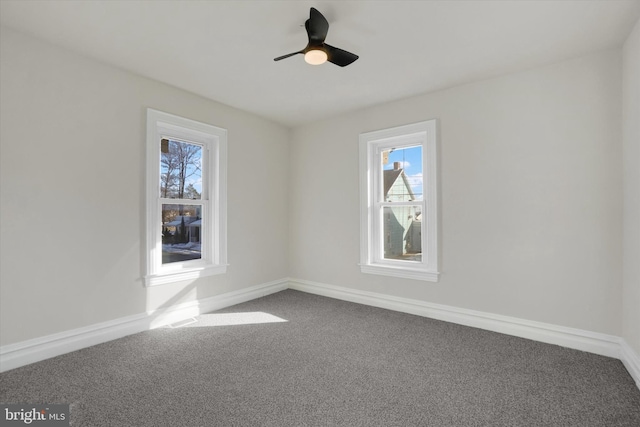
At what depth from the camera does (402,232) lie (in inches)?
157

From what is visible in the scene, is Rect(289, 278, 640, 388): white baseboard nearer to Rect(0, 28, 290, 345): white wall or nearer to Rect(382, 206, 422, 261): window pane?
Rect(382, 206, 422, 261): window pane

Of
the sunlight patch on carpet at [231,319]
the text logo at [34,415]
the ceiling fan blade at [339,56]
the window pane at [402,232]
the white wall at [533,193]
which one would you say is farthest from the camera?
the window pane at [402,232]

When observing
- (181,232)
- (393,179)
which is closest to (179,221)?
(181,232)

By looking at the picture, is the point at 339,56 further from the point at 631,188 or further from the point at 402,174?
the point at 631,188

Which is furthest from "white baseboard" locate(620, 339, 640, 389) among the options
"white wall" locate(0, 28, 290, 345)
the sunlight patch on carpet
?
"white wall" locate(0, 28, 290, 345)

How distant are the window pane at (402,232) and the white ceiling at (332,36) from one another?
4.95 feet

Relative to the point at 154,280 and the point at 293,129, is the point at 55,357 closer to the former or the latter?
the point at 154,280

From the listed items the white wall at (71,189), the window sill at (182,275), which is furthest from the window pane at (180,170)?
the window sill at (182,275)

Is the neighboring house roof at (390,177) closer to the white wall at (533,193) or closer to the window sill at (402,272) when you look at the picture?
the white wall at (533,193)

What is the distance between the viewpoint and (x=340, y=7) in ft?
7.13

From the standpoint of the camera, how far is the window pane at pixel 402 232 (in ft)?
12.6

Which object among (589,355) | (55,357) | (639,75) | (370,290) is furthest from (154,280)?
(639,75)

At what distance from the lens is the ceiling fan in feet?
6.76

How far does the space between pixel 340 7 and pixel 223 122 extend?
7.55ft
